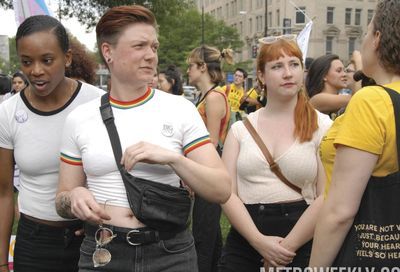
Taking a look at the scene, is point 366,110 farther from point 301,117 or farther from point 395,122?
point 301,117

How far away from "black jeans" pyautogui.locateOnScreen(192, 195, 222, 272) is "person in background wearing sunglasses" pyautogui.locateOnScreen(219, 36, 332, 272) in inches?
51.9

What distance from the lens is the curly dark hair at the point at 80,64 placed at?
12.8ft

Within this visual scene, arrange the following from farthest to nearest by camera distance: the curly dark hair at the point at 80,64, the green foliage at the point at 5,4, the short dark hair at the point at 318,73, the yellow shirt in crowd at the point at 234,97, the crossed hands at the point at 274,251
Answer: the green foliage at the point at 5,4, the yellow shirt in crowd at the point at 234,97, the short dark hair at the point at 318,73, the curly dark hair at the point at 80,64, the crossed hands at the point at 274,251

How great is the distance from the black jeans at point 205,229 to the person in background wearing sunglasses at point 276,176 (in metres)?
1.32

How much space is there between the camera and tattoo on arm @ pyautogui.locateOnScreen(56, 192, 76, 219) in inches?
84.7

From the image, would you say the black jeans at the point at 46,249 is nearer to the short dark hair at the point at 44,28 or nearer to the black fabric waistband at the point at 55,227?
the black fabric waistband at the point at 55,227

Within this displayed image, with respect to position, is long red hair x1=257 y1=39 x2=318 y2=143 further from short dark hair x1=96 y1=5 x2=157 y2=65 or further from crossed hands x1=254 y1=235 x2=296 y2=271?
short dark hair x1=96 y1=5 x2=157 y2=65

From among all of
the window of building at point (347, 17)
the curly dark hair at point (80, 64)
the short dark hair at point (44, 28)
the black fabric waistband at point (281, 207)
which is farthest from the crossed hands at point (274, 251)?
the window of building at point (347, 17)

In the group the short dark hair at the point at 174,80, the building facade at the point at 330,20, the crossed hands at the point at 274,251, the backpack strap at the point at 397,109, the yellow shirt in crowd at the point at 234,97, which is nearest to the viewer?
the backpack strap at the point at 397,109

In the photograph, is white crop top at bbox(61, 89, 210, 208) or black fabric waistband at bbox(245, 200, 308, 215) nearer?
white crop top at bbox(61, 89, 210, 208)

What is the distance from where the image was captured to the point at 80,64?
12.9 feet

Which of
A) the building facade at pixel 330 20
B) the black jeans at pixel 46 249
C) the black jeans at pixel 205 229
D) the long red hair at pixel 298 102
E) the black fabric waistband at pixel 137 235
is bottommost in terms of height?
the building facade at pixel 330 20

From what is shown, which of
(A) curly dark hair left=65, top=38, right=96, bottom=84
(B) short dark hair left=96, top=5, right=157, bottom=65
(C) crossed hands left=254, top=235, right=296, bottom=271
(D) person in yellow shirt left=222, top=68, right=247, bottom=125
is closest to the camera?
(B) short dark hair left=96, top=5, right=157, bottom=65

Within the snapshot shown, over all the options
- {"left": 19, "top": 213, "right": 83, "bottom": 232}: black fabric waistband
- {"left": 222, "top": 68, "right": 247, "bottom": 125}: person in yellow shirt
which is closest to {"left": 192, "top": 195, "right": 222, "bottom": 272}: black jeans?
{"left": 19, "top": 213, "right": 83, "bottom": 232}: black fabric waistband
